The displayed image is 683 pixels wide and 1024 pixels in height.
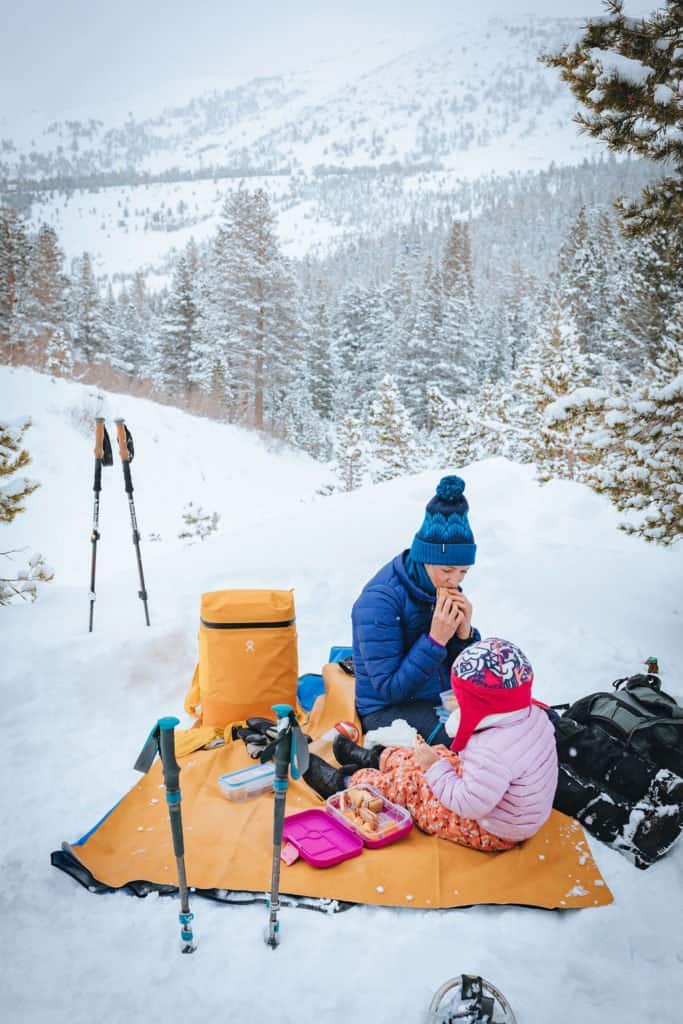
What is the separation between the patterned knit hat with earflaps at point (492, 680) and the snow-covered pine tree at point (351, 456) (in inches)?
791

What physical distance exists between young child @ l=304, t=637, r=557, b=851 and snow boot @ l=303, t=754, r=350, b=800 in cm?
57

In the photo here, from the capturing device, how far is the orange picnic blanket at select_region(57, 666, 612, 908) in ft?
9.20

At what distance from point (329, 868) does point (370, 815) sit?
348mm

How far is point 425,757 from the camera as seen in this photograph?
3.28 m

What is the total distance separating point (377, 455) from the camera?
78.7 feet

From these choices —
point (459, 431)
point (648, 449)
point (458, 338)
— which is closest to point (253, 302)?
point (459, 431)

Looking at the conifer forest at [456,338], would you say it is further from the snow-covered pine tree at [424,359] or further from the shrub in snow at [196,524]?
the shrub in snow at [196,524]

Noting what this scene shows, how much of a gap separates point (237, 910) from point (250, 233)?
95.8ft

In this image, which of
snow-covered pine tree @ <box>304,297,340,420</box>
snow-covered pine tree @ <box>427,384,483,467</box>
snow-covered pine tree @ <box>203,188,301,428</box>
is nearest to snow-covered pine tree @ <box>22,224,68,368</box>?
snow-covered pine tree @ <box>203,188,301,428</box>

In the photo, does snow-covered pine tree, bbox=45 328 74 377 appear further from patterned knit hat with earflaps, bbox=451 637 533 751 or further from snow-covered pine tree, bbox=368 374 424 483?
patterned knit hat with earflaps, bbox=451 637 533 751

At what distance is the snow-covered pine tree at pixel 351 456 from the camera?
76.0ft

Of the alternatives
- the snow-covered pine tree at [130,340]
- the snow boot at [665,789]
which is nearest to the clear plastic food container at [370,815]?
the snow boot at [665,789]

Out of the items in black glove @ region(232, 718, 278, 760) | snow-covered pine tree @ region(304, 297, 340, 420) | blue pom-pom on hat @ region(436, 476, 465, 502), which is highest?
blue pom-pom on hat @ region(436, 476, 465, 502)

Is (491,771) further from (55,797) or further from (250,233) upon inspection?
(250,233)
